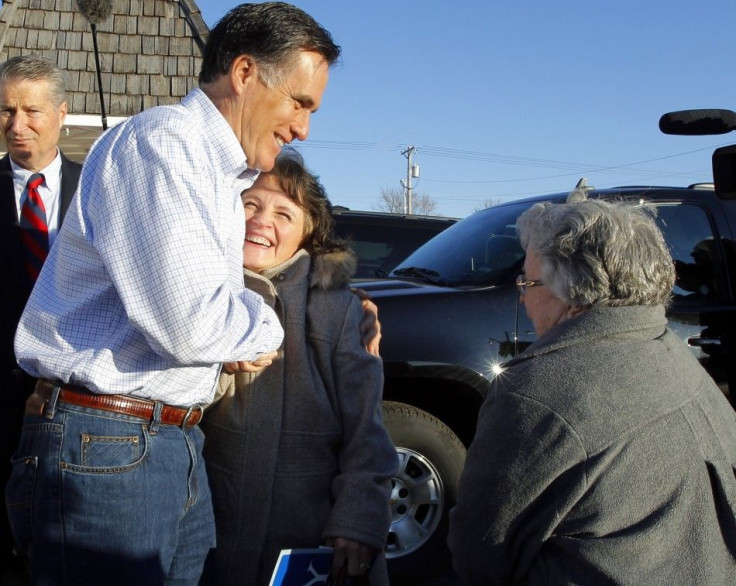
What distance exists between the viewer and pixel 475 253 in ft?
15.3

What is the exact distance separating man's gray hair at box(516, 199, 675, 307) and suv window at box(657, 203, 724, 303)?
2.64 meters

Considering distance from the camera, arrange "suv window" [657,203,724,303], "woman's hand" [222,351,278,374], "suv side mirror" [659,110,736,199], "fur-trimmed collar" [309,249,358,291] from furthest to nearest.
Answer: "suv window" [657,203,724,303] → "suv side mirror" [659,110,736,199] → "fur-trimmed collar" [309,249,358,291] → "woman's hand" [222,351,278,374]

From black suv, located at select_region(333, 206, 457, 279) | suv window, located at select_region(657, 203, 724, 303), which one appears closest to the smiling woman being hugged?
suv window, located at select_region(657, 203, 724, 303)

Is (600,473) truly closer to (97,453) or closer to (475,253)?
(97,453)

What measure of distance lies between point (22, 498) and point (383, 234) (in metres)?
4.74

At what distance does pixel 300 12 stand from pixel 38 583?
1.45 metres

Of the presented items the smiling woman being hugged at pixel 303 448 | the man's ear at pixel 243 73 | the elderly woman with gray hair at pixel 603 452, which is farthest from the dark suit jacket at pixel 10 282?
the elderly woman with gray hair at pixel 603 452

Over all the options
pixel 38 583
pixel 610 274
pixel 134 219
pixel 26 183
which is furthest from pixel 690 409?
pixel 26 183

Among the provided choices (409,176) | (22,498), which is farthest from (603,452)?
(409,176)

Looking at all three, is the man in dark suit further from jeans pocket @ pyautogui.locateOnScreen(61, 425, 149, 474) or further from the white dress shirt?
jeans pocket @ pyautogui.locateOnScreen(61, 425, 149, 474)

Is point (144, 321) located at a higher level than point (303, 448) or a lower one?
higher

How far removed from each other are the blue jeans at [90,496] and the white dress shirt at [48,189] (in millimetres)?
1119

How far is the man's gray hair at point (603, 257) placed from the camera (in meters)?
2.03

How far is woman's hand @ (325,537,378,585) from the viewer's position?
2.15 m
